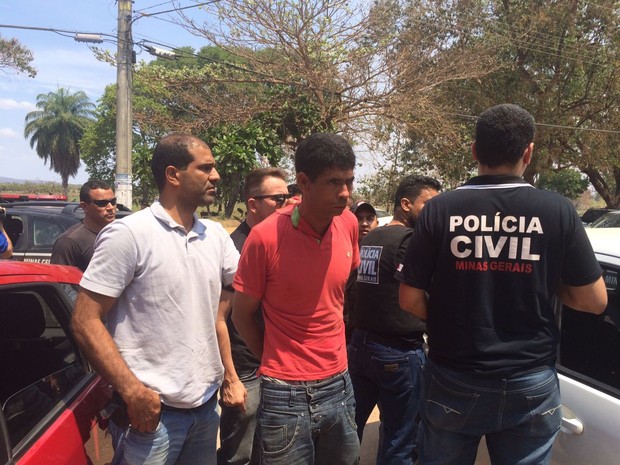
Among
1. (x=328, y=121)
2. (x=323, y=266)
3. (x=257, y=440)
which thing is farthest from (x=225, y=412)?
(x=328, y=121)

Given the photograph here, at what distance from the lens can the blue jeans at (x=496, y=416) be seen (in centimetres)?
188

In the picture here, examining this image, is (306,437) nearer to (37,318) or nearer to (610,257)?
(37,318)

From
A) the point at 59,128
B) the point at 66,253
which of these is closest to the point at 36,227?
the point at 66,253

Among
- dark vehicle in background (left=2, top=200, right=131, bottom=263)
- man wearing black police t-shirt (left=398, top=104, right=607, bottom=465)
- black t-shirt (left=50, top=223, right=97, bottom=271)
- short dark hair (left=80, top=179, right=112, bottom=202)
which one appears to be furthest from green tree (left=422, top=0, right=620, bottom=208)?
man wearing black police t-shirt (left=398, top=104, right=607, bottom=465)

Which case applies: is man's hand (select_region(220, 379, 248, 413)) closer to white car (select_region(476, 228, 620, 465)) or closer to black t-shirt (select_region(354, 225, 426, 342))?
black t-shirt (select_region(354, 225, 426, 342))

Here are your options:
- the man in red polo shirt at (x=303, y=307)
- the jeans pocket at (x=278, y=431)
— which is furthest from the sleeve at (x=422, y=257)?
the jeans pocket at (x=278, y=431)

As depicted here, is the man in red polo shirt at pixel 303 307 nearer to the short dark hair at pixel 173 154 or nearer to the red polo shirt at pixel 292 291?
the red polo shirt at pixel 292 291

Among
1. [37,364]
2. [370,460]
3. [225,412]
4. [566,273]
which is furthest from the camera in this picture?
[370,460]

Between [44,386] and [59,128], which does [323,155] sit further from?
[59,128]

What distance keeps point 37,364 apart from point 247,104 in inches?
371

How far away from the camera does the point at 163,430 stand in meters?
1.92

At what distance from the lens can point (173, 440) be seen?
1953 millimetres

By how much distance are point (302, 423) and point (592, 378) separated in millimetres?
1349

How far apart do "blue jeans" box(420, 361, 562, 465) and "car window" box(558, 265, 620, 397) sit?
608 mm
